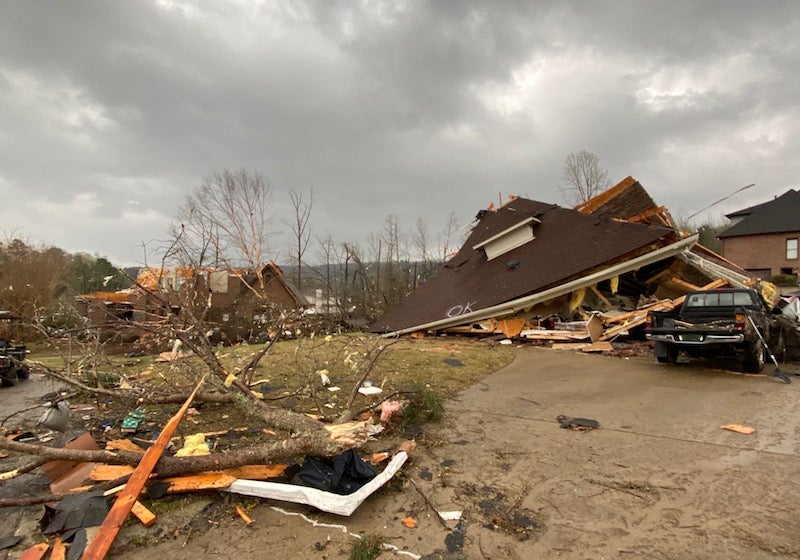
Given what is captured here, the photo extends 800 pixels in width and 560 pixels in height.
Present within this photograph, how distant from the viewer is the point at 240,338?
15711 millimetres

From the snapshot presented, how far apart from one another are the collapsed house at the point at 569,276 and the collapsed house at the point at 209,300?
5.30m

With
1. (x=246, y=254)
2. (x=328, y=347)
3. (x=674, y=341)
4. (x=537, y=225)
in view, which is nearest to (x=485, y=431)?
(x=674, y=341)

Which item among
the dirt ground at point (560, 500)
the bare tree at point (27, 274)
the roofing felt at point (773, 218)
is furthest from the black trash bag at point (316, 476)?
the roofing felt at point (773, 218)

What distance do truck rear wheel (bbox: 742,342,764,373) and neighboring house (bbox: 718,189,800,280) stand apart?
117 feet

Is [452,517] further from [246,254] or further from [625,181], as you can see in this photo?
[246,254]

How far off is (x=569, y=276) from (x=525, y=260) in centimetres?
214

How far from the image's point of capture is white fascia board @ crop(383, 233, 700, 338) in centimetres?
1126

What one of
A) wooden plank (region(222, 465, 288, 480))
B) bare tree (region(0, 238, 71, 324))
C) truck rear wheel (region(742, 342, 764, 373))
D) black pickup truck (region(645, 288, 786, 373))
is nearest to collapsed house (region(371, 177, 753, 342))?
black pickup truck (region(645, 288, 786, 373))

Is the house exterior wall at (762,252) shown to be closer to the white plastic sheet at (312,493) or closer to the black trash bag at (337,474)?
the black trash bag at (337,474)

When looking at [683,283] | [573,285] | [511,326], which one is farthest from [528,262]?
[683,283]

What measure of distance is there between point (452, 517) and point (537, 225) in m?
13.2

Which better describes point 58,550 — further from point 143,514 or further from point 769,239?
point 769,239

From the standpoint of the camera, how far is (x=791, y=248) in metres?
34.7

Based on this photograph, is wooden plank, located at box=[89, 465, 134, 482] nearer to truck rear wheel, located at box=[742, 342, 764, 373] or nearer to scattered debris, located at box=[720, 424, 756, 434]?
scattered debris, located at box=[720, 424, 756, 434]
